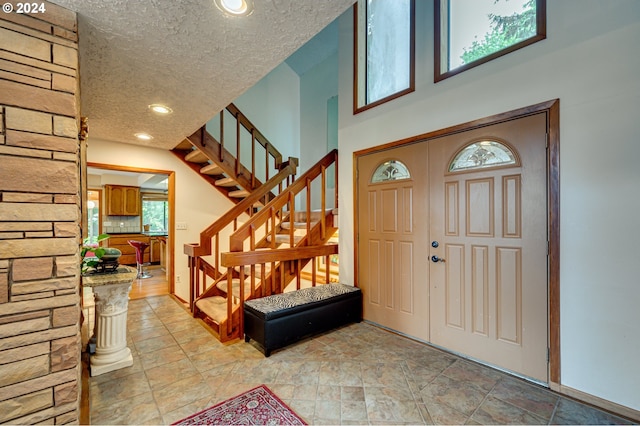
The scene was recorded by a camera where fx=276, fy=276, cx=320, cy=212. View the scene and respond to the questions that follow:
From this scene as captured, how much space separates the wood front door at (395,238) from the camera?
2.68 m

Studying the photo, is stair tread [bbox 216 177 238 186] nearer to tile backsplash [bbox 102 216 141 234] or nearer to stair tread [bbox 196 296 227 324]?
stair tread [bbox 196 296 227 324]

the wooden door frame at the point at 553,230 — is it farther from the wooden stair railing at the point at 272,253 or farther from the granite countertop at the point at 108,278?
the granite countertop at the point at 108,278

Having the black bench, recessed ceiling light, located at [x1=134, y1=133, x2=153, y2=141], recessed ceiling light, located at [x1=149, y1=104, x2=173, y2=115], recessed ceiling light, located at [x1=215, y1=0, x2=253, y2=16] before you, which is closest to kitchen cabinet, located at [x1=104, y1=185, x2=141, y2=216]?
recessed ceiling light, located at [x1=134, y1=133, x2=153, y2=141]

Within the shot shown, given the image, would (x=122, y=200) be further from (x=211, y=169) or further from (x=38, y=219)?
(x=38, y=219)

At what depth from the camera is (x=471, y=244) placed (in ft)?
7.72

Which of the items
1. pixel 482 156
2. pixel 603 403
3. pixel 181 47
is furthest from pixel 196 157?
pixel 603 403

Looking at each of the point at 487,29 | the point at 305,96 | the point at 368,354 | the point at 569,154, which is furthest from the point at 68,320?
the point at 305,96

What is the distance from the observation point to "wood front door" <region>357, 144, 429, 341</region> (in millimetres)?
2680

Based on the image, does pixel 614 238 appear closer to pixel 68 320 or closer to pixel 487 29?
pixel 487 29

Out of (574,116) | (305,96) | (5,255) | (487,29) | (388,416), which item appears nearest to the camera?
(5,255)

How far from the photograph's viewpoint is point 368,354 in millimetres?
2453

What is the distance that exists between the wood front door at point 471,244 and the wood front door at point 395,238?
0.01 m

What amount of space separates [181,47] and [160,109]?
4.09 ft

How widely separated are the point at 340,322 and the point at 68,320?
2.26 meters
